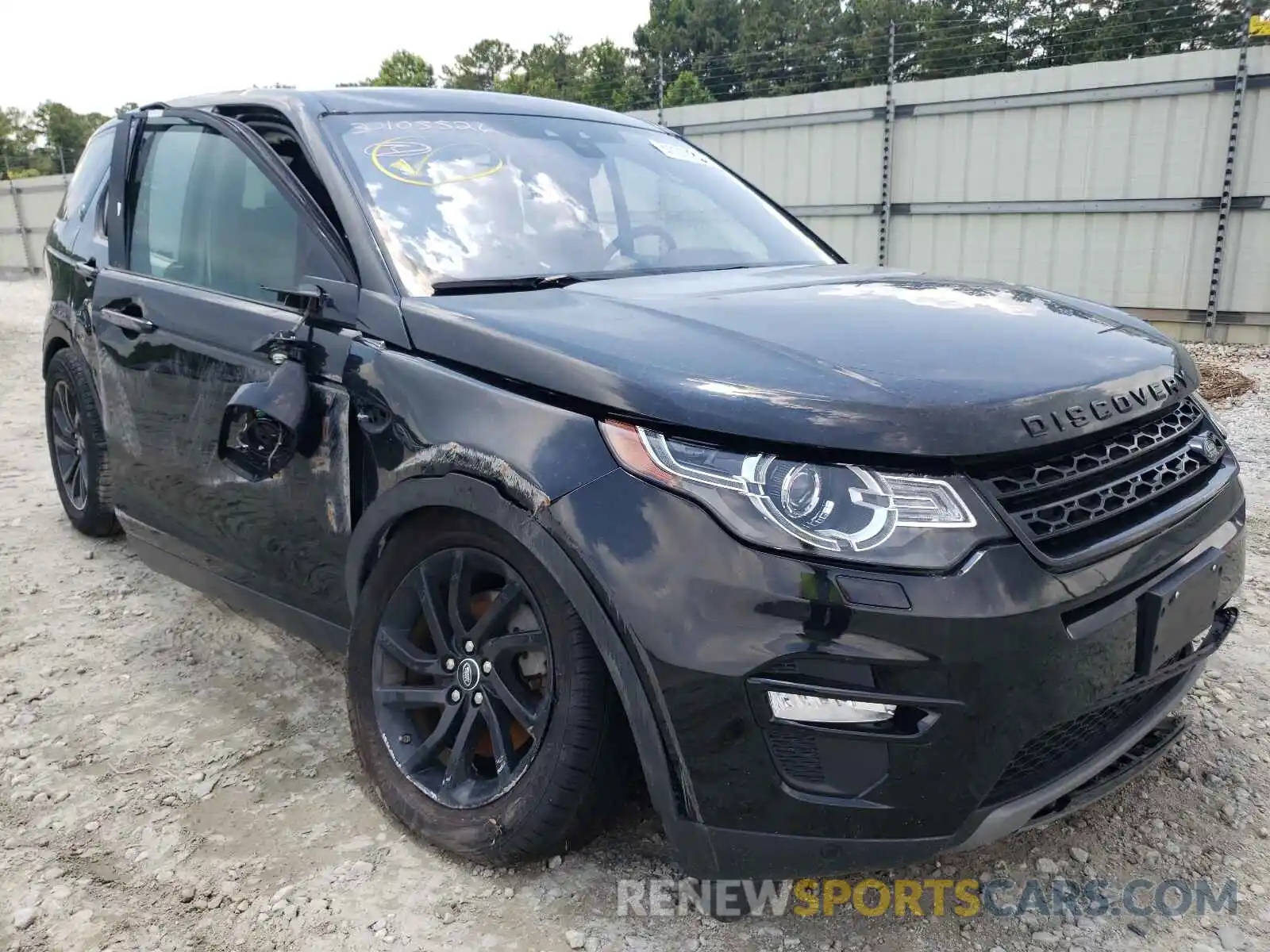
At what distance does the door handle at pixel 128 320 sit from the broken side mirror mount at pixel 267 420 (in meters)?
0.74

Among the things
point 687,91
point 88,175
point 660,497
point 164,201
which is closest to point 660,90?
point 687,91

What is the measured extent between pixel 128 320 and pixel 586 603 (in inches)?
91.4

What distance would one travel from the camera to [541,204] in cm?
277

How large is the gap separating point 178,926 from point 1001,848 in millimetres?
1812

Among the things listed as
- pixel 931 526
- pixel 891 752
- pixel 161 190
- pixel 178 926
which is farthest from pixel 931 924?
pixel 161 190

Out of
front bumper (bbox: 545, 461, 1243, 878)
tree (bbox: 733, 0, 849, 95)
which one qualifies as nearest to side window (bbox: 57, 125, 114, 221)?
front bumper (bbox: 545, 461, 1243, 878)

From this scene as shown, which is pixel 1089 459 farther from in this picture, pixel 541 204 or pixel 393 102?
pixel 393 102

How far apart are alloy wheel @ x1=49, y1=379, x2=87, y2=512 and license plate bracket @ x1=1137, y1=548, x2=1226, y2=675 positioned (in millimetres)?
4055

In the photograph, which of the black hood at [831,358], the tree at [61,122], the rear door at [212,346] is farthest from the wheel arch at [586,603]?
the tree at [61,122]

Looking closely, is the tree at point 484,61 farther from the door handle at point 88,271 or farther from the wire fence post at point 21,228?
the door handle at point 88,271

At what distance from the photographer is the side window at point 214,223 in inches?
106

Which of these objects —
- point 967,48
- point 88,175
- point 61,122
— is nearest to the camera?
point 88,175

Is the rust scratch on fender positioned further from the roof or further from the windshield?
the roof

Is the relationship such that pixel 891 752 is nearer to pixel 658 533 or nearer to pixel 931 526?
pixel 931 526
